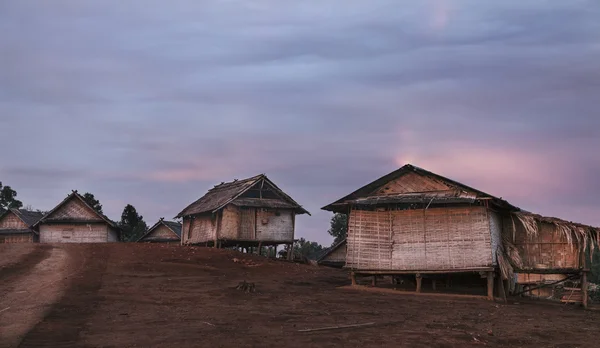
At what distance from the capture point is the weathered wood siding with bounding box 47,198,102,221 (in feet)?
135

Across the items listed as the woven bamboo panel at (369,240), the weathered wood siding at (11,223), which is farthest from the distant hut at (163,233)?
the woven bamboo panel at (369,240)

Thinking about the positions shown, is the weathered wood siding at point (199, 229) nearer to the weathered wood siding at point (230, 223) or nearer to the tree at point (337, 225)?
the weathered wood siding at point (230, 223)

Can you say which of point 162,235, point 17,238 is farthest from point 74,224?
point 162,235

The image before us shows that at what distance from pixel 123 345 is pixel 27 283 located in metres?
9.24

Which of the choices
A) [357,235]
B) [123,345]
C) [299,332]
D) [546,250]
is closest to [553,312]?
[546,250]

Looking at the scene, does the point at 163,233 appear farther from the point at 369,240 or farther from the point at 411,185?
the point at 411,185

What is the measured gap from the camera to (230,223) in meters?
33.9

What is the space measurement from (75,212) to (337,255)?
19717 mm

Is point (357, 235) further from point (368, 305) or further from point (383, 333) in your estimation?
point (383, 333)

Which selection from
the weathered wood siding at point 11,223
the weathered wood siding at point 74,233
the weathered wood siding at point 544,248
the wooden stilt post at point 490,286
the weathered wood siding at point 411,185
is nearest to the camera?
the wooden stilt post at point 490,286

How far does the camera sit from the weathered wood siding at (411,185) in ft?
73.4

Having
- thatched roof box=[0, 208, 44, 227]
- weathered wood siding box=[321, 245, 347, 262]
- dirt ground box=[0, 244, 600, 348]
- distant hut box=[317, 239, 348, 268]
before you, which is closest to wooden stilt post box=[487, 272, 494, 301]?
dirt ground box=[0, 244, 600, 348]

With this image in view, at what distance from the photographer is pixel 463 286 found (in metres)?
23.6

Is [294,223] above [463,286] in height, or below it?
above
